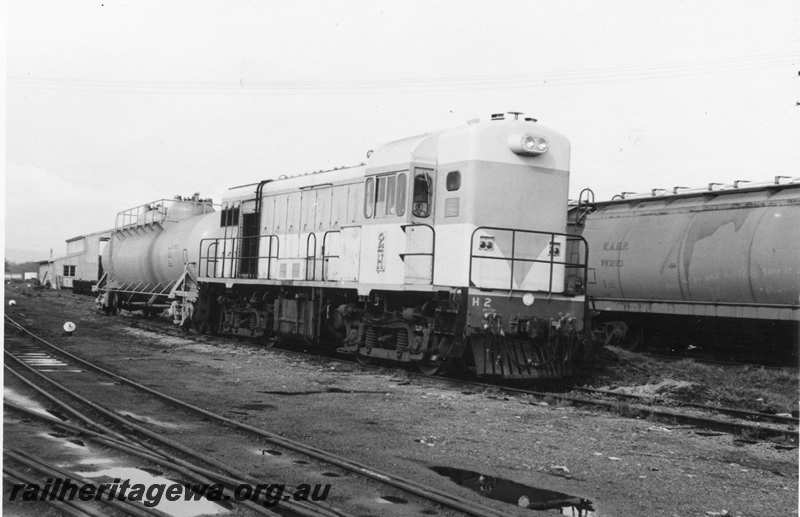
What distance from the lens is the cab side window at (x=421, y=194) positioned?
13.2 metres

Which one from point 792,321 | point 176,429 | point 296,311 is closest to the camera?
point 176,429

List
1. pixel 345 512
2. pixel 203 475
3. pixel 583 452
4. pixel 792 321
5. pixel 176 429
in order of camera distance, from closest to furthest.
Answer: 1. pixel 345 512
2. pixel 203 475
3. pixel 583 452
4. pixel 176 429
5. pixel 792 321

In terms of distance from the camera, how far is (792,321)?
14.9 metres

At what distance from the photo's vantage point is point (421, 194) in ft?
43.6

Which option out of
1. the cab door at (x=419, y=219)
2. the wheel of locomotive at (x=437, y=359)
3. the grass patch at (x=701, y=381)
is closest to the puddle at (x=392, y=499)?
the wheel of locomotive at (x=437, y=359)

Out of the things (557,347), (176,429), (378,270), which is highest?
(378,270)

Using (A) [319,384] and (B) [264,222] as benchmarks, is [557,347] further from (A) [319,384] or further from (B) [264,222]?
(B) [264,222]

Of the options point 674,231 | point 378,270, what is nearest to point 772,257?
point 674,231

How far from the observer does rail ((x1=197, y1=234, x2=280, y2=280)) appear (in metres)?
19.1

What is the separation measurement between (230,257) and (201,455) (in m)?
14.2

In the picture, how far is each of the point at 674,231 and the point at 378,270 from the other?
714 centimetres

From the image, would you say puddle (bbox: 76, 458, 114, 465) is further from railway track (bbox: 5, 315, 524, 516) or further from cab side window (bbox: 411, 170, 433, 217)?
cab side window (bbox: 411, 170, 433, 217)

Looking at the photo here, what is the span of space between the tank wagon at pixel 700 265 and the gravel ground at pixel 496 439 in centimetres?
574

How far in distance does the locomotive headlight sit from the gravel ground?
3.92 metres
